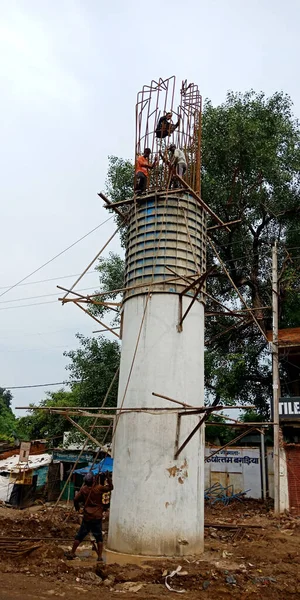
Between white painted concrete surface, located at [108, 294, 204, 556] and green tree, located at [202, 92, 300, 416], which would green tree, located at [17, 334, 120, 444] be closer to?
green tree, located at [202, 92, 300, 416]

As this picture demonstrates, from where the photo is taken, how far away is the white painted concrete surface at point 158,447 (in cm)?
1029

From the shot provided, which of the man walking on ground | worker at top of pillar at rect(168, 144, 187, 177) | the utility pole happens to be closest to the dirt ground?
the man walking on ground

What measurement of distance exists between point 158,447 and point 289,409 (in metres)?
10.9

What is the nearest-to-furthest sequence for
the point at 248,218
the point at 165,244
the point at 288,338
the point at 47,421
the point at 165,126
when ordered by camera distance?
the point at 165,244, the point at 165,126, the point at 288,338, the point at 248,218, the point at 47,421

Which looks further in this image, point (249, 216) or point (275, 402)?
point (249, 216)

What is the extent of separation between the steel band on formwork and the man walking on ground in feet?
14.8

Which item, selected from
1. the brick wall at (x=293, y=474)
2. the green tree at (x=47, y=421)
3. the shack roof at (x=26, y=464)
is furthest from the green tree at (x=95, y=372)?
the green tree at (x=47, y=421)

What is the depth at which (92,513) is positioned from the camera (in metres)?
10.3

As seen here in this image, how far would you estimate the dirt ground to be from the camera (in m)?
7.86

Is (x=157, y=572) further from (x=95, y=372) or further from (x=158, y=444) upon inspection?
→ (x=95, y=372)

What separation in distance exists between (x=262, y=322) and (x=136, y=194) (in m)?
12.4

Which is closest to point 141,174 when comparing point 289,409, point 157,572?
point 157,572

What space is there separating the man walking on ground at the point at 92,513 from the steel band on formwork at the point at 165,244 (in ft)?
14.8

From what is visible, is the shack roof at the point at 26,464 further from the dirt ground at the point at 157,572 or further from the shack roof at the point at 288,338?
the shack roof at the point at 288,338
